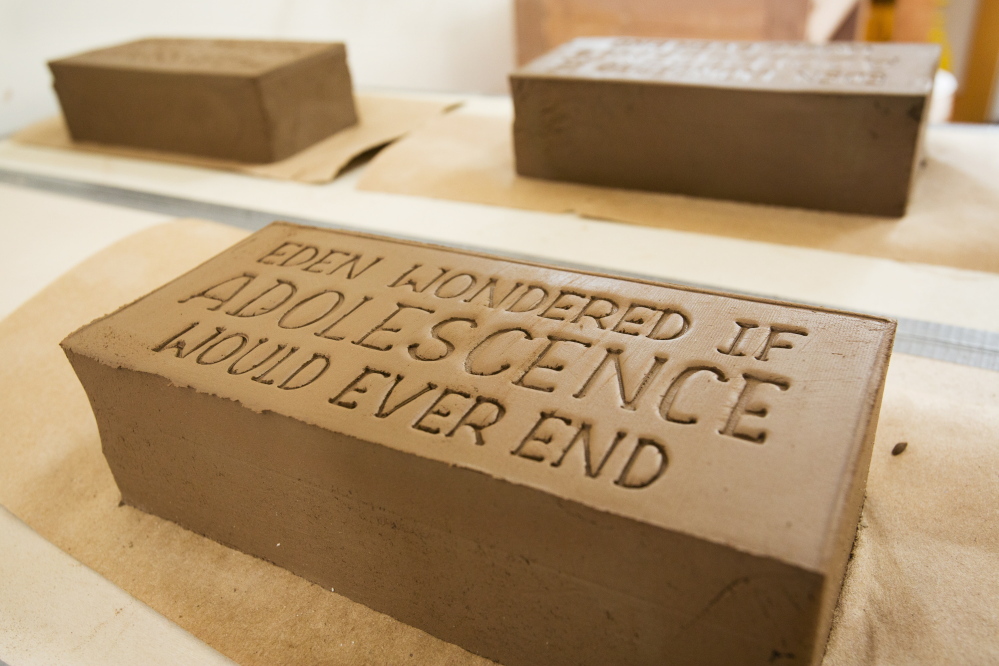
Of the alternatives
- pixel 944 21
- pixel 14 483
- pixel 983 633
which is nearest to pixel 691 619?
pixel 983 633

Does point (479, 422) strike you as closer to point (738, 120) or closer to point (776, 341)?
point (776, 341)

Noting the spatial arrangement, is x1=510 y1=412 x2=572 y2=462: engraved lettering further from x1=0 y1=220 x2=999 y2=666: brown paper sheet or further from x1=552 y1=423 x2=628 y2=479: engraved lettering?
x1=0 y1=220 x2=999 y2=666: brown paper sheet

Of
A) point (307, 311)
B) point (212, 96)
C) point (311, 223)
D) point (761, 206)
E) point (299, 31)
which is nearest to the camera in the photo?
point (307, 311)

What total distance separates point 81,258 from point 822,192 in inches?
100

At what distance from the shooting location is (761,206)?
286 centimetres

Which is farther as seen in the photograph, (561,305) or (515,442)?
(561,305)

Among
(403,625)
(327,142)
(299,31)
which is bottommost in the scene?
(403,625)

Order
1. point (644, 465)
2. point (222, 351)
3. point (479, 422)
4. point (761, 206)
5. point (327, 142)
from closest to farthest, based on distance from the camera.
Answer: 1. point (644, 465)
2. point (479, 422)
3. point (222, 351)
4. point (761, 206)
5. point (327, 142)

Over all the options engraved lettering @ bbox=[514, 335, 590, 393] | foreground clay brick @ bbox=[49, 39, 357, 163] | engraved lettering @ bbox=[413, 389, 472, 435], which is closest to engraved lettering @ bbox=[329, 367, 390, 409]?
engraved lettering @ bbox=[413, 389, 472, 435]

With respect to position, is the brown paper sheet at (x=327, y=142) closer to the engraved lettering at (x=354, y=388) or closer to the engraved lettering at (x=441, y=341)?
the engraved lettering at (x=441, y=341)

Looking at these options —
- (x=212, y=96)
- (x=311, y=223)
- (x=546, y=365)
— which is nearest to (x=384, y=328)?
(x=546, y=365)

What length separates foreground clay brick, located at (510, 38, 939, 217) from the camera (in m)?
2.59

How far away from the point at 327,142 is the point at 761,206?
1.96 m

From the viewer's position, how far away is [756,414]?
121 cm
